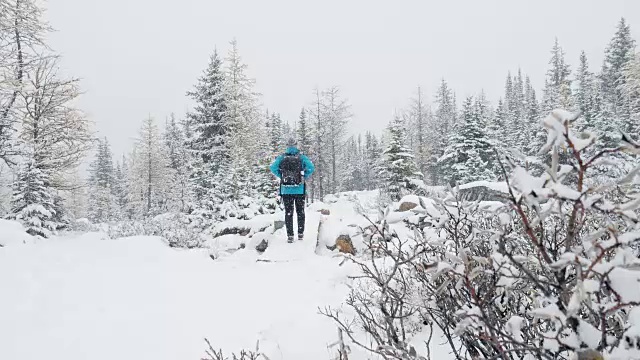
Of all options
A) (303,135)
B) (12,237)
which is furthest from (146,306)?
(303,135)

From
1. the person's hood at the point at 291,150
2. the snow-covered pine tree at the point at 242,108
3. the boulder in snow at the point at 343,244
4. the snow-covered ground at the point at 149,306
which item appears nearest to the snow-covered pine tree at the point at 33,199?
the snow-covered ground at the point at 149,306

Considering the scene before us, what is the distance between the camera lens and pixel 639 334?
2.15 ft

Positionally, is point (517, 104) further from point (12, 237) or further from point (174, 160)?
point (12, 237)

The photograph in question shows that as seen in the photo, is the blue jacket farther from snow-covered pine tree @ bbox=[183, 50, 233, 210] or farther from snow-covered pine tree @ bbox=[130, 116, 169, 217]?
snow-covered pine tree @ bbox=[130, 116, 169, 217]

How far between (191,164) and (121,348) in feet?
66.4

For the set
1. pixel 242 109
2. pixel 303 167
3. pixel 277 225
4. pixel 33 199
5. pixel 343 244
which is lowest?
pixel 343 244

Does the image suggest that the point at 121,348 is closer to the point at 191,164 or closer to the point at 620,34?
the point at 191,164

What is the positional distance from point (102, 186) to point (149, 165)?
12.3 meters

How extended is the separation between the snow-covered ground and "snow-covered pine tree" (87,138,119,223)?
1578 inches

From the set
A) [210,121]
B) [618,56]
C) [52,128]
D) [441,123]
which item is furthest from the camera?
[441,123]

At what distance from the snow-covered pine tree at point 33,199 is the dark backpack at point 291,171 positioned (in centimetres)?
812

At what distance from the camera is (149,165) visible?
3641cm

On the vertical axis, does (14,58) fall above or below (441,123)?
below

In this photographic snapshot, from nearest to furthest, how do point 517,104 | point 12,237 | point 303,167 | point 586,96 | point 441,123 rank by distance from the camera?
1. point 12,237
2. point 303,167
3. point 586,96
4. point 441,123
5. point 517,104
